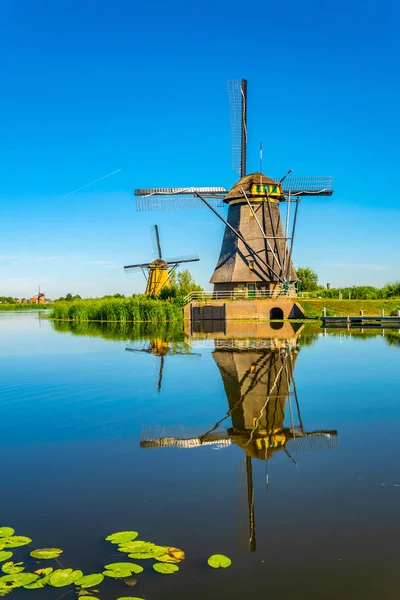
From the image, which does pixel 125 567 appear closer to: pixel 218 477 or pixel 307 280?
pixel 218 477

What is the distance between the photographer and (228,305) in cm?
3350

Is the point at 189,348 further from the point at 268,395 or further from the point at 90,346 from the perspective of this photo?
the point at 268,395

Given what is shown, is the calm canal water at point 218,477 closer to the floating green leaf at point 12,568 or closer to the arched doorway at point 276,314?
the floating green leaf at point 12,568

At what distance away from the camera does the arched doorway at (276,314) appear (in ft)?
112

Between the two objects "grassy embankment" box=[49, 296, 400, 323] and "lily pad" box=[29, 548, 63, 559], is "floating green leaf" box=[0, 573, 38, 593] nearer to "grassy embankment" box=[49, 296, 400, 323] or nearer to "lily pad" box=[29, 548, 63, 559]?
"lily pad" box=[29, 548, 63, 559]

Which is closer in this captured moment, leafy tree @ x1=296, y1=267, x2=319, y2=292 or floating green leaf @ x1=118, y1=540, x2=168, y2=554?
floating green leaf @ x1=118, y1=540, x2=168, y2=554

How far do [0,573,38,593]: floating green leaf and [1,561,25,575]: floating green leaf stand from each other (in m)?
0.05

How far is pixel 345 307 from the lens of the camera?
35.3 meters

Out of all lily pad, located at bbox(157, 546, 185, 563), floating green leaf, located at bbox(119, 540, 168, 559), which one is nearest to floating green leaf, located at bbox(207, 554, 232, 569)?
lily pad, located at bbox(157, 546, 185, 563)

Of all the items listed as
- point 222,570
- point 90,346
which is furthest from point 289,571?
point 90,346

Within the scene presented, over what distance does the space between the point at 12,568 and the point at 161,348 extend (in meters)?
14.7

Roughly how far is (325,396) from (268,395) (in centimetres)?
101

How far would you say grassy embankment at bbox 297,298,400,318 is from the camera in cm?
3428

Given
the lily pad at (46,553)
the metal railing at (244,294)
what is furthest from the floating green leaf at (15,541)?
the metal railing at (244,294)
